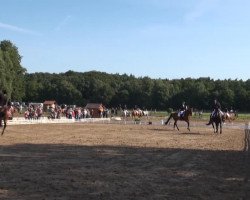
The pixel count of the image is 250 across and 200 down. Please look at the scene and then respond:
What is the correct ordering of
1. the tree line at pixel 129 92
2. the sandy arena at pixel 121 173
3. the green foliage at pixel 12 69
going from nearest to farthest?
1. the sandy arena at pixel 121 173
2. the green foliage at pixel 12 69
3. the tree line at pixel 129 92

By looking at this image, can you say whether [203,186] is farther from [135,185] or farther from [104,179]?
[104,179]

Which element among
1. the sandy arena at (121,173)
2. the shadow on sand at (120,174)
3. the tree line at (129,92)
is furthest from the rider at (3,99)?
the tree line at (129,92)

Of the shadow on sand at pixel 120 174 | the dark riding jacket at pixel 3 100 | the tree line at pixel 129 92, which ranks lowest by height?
the shadow on sand at pixel 120 174

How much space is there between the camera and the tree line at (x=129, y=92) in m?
138

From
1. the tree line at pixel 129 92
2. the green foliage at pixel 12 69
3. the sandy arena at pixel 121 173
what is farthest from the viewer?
the tree line at pixel 129 92

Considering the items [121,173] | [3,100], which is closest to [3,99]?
[3,100]

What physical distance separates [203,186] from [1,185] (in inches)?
204

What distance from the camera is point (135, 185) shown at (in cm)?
1385

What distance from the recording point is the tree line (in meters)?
138

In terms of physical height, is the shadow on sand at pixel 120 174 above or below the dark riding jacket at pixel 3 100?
below

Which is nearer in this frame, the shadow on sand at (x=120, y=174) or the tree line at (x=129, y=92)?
the shadow on sand at (x=120, y=174)

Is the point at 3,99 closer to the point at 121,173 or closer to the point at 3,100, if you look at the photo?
the point at 3,100

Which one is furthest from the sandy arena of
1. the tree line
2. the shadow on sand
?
the tree line

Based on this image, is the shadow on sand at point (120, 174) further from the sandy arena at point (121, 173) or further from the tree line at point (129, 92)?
the tree line at point (129, 92)
